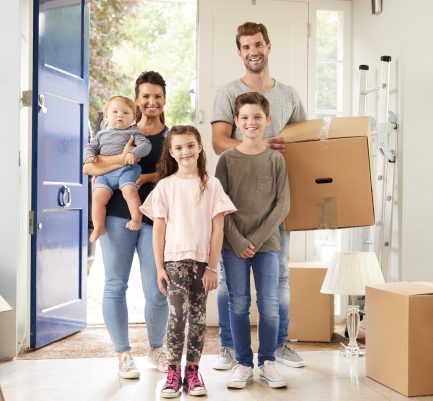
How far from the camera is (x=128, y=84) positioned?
32.4 feet

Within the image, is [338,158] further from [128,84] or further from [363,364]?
[128,84]

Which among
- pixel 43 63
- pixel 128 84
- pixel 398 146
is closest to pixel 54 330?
pixel 43 63

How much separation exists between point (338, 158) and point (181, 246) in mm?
742

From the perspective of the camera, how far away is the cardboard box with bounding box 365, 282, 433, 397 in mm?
2574

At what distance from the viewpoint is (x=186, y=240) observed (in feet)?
8.28

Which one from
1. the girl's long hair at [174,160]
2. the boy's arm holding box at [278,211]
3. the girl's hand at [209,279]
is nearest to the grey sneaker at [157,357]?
the girl's hand at [209,279]

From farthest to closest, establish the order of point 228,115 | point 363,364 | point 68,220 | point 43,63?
point 68,220 → point 43,63 → point 363,364 → point 228,115

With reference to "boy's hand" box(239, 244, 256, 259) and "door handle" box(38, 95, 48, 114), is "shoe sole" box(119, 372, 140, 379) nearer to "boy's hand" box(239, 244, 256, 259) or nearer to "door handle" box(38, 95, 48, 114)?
"boy's hand" box(239, 244, 256, 259)

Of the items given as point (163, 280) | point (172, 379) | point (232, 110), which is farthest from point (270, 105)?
point (172, 379)

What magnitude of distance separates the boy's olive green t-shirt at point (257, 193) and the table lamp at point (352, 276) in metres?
0.69

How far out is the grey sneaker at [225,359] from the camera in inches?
118

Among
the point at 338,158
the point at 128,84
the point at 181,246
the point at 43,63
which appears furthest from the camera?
the point at 128,84

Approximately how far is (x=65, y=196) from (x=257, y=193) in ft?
4.87

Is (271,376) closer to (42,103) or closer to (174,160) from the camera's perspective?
(174,160)
